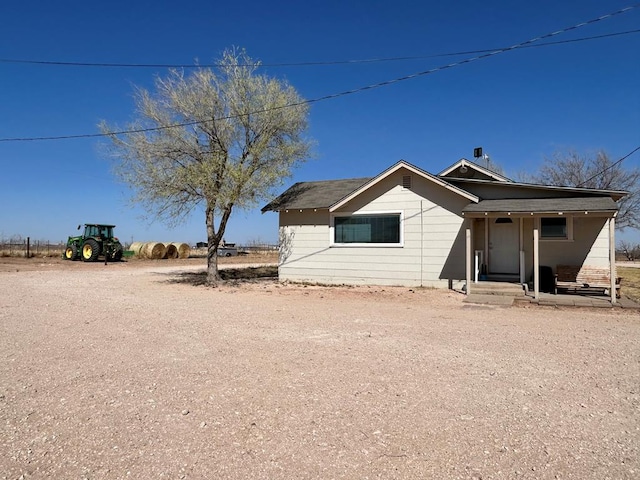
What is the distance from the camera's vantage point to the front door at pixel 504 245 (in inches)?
533

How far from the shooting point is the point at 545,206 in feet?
38.2

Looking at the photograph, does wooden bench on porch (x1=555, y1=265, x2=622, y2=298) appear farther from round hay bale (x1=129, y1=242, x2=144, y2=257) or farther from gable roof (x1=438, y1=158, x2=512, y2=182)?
round hay bale (x1=129, y1=242, x2=144, y2=257)

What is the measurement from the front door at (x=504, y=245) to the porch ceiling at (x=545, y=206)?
0.88 metres

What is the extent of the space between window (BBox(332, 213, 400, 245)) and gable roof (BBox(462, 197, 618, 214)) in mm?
2556

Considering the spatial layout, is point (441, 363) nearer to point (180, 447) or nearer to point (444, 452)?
point (444, 452)

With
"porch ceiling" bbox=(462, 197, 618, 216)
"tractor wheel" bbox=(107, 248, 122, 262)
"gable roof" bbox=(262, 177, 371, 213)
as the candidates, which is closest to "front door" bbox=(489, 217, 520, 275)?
"porch ceiling" bbox=(462, 197, 618, 216)

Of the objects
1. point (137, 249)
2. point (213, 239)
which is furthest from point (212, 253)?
point (137, 249)

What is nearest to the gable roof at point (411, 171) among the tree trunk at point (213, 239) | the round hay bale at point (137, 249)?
the tree trunk at point (213, 239)

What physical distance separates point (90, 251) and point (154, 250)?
20.4ft

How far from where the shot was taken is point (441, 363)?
527 centimetres

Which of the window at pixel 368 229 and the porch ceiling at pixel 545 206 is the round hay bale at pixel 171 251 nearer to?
the window at pixel 368 229

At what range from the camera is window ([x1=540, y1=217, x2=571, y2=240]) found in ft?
42.0

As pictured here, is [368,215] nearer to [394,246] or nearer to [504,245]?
[394,246]

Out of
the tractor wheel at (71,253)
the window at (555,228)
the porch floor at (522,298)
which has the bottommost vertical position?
the porch floor at (522,298)
